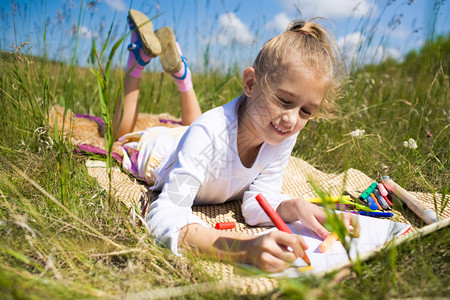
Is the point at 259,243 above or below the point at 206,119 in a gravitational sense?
below

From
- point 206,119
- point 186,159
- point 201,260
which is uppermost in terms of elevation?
point 206,119

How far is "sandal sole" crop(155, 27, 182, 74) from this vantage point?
230 cm

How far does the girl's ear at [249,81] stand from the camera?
4.71ft

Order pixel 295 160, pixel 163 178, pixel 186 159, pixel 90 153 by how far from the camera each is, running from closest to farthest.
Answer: pixel 186 159
pixel 163 178
pixel 90 153
pixel 295 160

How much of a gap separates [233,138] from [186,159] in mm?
257

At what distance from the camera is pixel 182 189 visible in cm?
127

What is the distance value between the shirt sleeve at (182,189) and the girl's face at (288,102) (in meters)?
0.24

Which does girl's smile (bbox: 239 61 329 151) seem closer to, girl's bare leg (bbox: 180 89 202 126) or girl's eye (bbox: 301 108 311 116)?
girl's eye (bbox: 301 108 311 116)

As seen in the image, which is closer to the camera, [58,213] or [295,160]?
[58,213]

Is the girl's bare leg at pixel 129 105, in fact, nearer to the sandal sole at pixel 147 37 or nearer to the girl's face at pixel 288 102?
the sandal sole at pixel 147 37

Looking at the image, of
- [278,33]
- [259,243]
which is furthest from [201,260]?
[278,33]

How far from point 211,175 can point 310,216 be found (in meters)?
0.45

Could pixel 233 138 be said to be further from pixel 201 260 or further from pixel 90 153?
pixel 90 153

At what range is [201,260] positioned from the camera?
1.01m
